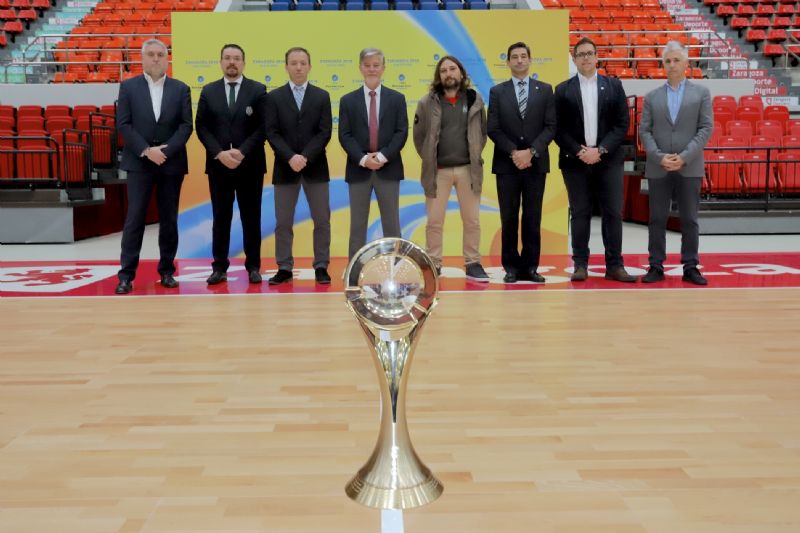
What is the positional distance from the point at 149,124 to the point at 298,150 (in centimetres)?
100

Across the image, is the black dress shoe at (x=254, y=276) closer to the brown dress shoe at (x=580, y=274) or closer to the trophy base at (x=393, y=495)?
the brown dress shoe at (x=580, y=274)

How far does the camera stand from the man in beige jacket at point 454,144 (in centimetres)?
555

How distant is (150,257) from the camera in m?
7.29

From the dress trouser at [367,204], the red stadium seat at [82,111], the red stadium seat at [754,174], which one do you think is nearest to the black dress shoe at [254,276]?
the dress trouser at [367,204]

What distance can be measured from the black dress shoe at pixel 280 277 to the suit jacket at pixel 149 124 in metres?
0.96

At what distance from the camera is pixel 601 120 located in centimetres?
536

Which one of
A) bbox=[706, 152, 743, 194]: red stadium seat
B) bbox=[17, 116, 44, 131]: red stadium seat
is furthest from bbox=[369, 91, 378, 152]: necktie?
bbox=[17, 116, 44, 131]: red stadium seat

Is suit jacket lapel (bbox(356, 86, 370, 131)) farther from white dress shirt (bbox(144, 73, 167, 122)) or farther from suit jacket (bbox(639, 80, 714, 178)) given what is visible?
suit jacket (bbox(639, 80, 714, 178))

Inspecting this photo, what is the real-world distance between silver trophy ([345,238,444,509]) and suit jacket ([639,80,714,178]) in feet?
12.8

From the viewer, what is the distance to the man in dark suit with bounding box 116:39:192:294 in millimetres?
5211

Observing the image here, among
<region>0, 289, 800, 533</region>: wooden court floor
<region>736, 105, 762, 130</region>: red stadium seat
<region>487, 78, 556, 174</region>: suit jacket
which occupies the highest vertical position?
<region>736, 105, 762, 130</region>: red stadium seat

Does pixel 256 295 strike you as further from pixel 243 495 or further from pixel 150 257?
pixel 243 495

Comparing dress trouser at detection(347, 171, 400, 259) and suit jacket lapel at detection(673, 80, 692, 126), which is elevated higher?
suit jacket lapel at detection(673, 80, 692, 126)

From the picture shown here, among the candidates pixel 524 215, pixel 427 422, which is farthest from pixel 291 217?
pixel 427 422
